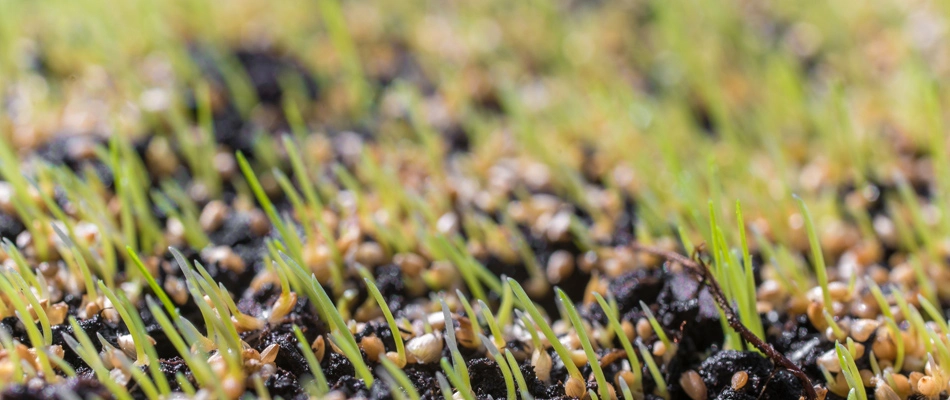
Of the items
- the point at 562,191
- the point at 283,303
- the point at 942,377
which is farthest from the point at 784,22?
the point at 283,303

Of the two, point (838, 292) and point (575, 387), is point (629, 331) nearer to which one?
point (575, 387)

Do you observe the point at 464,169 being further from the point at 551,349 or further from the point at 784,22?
the point at 784,22

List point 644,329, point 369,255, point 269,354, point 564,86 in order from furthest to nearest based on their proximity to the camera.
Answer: point 564,86 < point 369,255 < point 644,329 < point 269,354

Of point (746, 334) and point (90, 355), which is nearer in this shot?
point (90, 355)

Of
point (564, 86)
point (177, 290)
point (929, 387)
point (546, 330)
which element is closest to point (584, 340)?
point (546, 330)

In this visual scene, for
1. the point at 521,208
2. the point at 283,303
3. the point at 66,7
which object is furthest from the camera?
the point at 66,7

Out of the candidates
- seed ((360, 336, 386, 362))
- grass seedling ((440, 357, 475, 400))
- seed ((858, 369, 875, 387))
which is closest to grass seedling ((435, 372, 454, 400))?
grass seedling ((440, 357, 475, 400))
